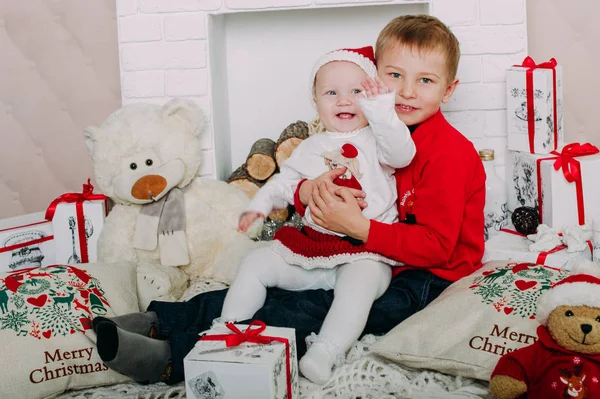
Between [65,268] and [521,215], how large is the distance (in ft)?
4.18

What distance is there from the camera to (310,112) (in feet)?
9.04

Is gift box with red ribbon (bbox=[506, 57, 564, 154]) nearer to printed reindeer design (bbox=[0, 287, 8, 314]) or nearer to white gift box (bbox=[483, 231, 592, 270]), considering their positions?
white gift box (bbox=[483, 231, 592, 270])

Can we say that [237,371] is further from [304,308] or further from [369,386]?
[304,308]

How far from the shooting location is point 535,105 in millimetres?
2232

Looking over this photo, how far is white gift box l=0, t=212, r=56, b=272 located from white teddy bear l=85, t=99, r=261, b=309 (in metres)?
0.22

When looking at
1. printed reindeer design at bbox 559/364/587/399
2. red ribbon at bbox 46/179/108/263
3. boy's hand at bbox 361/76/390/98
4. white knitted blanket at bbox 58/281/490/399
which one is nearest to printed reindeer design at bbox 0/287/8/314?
white knitted blanket at bbox 58/281/490/399

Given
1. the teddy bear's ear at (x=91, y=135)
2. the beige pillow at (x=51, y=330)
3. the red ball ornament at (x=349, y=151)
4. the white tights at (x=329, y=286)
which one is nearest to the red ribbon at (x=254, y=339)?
the white tights at (x=329, y=286)

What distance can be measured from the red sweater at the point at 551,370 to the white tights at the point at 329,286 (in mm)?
374

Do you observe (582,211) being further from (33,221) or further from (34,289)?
(33,221)

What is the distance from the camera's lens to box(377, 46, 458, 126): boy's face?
6.20ft

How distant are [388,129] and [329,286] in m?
0.44

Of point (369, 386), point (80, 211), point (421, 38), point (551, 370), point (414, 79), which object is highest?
point (421, 38)

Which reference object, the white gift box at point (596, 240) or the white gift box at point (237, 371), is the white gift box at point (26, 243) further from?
the white gift box at point (596, 240)

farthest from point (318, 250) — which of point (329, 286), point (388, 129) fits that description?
point (388, 129)
